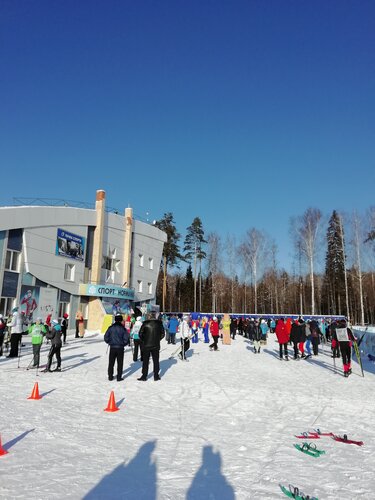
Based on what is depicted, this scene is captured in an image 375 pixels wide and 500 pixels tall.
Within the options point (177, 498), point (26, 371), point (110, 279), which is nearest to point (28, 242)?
point (110, 279)

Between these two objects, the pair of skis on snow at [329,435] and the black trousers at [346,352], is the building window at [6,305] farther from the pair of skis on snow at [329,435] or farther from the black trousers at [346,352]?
the pair of skis on snow at [329,435]

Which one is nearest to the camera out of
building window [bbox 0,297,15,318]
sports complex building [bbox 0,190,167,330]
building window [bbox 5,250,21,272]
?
building window [bbox 0,297,15,318]

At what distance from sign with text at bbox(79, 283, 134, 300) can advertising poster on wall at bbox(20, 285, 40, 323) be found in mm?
4744

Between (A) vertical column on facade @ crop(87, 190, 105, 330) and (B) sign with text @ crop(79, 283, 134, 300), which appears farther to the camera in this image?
(A) vertical column on facade @ crop(87, 190, 105, 330)

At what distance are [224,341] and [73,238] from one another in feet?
53.5

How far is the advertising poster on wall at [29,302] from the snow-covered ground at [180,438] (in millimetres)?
17710

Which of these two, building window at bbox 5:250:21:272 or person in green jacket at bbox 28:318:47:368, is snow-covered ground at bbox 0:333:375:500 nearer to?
person in green jacket at bbox 28:318:47:368

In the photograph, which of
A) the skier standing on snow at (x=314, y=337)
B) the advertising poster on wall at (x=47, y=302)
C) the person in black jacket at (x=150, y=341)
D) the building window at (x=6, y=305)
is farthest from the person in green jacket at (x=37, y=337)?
the advertising poster on wall at (x=47, y=302)

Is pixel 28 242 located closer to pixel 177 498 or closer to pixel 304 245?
pixel 177 498

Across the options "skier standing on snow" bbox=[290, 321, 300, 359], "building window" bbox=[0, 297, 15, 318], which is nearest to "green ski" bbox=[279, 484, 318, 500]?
"skier standing on snow" bbox=[290, 321, 300, 359]

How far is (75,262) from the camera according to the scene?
108 ft

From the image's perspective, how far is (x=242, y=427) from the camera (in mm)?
6391

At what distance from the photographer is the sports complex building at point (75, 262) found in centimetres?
2738

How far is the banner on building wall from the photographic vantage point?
3131 centimetres
